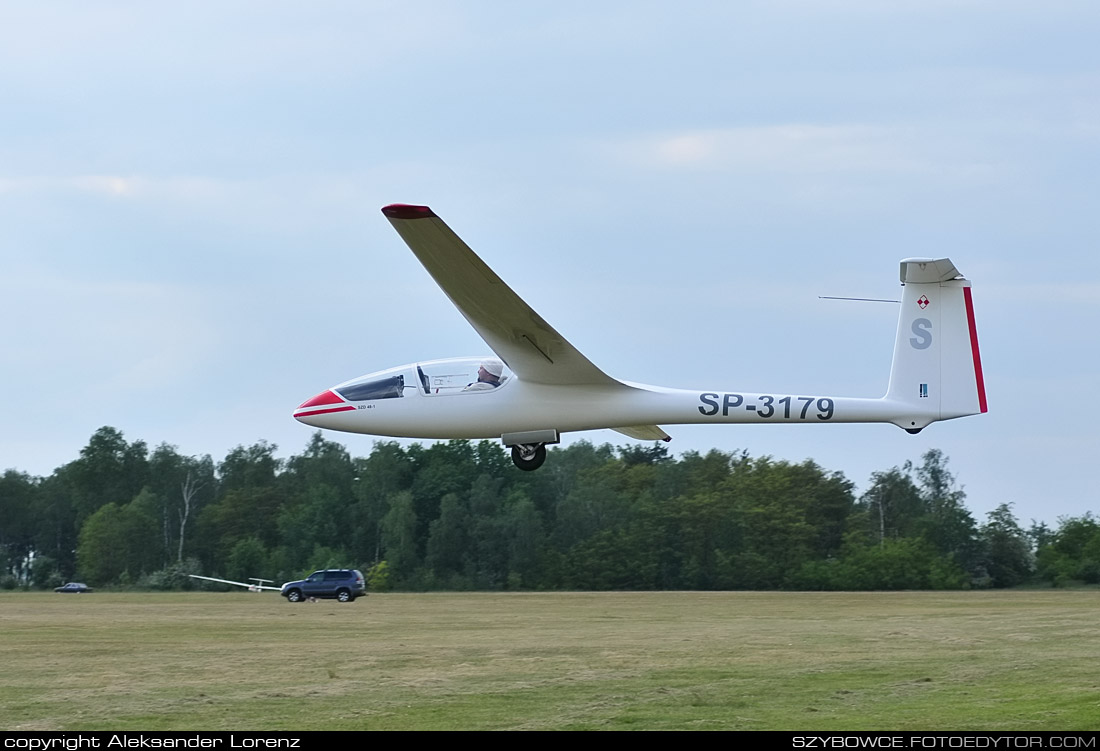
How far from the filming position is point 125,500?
86.7 meters

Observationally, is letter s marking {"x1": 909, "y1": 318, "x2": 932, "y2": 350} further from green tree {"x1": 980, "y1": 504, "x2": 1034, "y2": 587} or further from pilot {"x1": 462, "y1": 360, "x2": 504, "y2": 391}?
green tree {"x1": 980, "y1": 504, "x2": 1034, "y2": 587}

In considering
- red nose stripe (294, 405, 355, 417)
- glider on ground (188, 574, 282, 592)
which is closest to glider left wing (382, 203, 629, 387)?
red nose stripe (294, 405, 355, 417)

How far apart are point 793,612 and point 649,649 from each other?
14.5 metres

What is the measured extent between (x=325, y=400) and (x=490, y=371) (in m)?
3.12

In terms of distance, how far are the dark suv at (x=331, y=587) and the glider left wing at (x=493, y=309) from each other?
37392mm

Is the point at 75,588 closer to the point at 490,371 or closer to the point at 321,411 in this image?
the point at 321,411

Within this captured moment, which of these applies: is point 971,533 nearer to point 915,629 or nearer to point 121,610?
point 915,629

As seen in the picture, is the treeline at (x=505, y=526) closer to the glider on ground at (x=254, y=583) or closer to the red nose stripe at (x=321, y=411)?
the glider on ground at (x=254, y=583)

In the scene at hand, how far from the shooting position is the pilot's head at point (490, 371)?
22641mm

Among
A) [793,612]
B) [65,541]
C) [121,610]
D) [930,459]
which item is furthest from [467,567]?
[930,459]

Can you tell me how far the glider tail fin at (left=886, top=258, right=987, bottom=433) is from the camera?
74.4 ft

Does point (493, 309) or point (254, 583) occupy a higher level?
point (493, 309)

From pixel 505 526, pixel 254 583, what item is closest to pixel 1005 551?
pixel 505 526

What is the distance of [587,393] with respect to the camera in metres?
22.7
